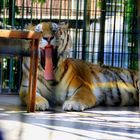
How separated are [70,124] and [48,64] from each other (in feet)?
2.47

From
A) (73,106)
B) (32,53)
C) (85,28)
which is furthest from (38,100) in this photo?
(85,28)

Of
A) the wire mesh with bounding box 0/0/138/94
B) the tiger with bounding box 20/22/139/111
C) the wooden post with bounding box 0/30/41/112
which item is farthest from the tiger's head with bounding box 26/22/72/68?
the wire mesh with bounding box 0/0/138/94

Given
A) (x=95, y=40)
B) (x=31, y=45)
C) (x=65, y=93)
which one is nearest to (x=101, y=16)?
(x=95, y=40)

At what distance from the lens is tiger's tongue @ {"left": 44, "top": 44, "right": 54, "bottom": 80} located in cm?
291

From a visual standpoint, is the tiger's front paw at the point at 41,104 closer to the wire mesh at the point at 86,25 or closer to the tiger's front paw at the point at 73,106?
the tiger's front paw at the point at 73,106

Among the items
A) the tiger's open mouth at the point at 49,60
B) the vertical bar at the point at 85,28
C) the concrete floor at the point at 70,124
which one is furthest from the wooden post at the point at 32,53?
the vertical bar at the point at 85,28

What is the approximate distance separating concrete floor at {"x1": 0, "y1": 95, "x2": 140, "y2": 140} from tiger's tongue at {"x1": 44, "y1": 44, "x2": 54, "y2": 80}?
10.0 inches

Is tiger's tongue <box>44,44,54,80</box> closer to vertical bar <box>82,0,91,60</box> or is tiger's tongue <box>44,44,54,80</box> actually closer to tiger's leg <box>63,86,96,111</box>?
tiger's leg <box>63,86,96,111</box>

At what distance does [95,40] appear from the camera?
401cm

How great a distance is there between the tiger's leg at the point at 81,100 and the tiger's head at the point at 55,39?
10.1 inches

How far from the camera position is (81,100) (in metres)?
2.98

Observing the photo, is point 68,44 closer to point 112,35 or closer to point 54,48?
point 54,48

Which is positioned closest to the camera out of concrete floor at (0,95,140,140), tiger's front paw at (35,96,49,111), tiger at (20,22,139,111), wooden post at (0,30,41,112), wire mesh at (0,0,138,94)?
concrete floor at (0,95,140,140)

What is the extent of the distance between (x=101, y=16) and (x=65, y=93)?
3.04 ft
